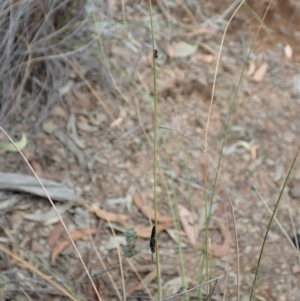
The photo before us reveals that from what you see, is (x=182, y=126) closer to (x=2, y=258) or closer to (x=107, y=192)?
(x=107, y=192)

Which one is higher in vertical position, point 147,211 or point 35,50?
point 35,50

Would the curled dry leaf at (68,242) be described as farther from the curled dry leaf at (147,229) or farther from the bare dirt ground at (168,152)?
the curled dry leaf at (147,229)

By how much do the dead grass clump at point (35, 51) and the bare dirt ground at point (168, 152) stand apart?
67 mm

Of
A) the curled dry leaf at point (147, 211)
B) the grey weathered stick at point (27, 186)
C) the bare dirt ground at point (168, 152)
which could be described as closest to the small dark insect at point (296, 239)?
the bare dirt ground at point (168, 152)

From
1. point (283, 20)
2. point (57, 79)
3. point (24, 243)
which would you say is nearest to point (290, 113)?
point (283, 20)

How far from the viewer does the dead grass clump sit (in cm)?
168

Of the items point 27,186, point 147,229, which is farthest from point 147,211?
point 27,186

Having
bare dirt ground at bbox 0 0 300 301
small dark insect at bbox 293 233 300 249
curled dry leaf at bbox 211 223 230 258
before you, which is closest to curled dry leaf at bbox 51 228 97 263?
bare dirt ground at bbox 0 0 300 301

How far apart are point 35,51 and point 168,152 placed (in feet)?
1.58

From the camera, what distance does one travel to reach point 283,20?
219 cm

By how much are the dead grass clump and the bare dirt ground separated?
67mm

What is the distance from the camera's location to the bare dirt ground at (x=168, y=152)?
1560 millimetres

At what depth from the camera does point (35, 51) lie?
5.61 ft

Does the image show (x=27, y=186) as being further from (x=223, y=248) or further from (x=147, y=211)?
(x=223, y=248)
